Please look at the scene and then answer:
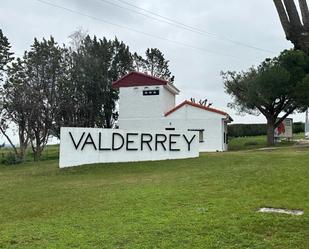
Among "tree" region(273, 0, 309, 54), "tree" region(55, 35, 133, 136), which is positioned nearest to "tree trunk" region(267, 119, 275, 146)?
"tree" region(55, 35, 133, 136)

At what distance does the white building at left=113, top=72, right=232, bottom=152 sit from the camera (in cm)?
3503

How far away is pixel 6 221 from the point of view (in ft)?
32.9

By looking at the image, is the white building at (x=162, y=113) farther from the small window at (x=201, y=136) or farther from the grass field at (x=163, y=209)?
the grass field at (x=163, y=209)

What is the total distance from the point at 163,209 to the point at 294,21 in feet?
20.6

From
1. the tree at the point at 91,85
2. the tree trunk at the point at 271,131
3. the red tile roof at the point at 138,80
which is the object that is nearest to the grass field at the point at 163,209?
the red tile roof at the point at 138,80

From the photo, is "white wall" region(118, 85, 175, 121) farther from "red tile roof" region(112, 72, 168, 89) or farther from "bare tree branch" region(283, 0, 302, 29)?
"bare tree branch" region(283, 0, 302, 29)

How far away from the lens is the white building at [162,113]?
1379 inches

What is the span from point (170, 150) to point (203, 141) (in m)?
11.4

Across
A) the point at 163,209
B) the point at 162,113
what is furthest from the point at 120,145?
the point at 163,209

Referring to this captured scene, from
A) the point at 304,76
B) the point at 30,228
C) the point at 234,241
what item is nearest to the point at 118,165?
the point at 30,228

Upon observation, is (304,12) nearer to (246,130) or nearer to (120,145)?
(120,145)

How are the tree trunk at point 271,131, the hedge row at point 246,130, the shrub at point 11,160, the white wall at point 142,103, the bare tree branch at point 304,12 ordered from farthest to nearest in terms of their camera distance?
the hedge row at point 246,130
the tree trunk at point 271,131
the white wall at point 142,103
the shrub at point 11,160
the bare tree branch at point 304,12

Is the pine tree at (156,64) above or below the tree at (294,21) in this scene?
above

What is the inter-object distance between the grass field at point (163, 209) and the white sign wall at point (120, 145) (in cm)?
405
